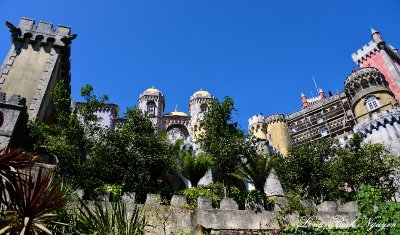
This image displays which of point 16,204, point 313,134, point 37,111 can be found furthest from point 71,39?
point 313,134

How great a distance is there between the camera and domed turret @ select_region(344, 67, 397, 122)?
4038cm

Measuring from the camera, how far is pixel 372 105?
4088 centimetres

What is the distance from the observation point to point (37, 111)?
20.1 m

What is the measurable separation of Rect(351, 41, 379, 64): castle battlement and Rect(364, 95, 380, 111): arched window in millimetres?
13787

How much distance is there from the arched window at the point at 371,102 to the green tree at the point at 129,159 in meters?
30.2

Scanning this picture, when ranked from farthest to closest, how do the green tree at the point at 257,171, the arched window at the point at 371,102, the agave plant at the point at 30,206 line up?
the arched window at the point at 371,102, the green tree at the point at 257,171, the agave plant at the point at 30,206

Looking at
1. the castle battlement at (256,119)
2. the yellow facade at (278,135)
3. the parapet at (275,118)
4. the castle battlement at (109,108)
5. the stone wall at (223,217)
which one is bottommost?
the stone wall at (223,217)

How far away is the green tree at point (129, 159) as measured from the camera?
717 inches

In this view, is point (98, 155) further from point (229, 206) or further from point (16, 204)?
point (16, 204)

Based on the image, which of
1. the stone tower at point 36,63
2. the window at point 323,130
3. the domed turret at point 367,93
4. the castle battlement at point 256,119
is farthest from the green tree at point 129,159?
the window at point 323,130

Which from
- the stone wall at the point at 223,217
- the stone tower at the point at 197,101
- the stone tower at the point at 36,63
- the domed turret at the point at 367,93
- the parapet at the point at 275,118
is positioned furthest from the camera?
the stone tower at the point at 197,101

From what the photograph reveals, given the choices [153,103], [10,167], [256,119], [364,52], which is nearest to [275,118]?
[256,119]

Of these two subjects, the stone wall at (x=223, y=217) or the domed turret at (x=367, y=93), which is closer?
the stone wall at (x=223, y=217)

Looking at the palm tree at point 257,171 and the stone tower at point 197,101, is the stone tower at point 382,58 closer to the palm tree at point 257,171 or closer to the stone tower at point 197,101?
the stone tower at point 197,101
